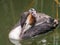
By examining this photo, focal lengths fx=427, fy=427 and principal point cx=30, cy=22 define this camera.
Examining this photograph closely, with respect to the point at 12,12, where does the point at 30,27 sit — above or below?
below

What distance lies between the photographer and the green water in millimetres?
6625

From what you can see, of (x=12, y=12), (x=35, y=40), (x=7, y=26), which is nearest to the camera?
(x=35, y=40)

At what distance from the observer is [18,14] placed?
820 centimetres

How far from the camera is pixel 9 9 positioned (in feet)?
28.8

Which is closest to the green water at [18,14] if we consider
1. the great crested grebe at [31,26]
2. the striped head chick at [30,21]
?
the great crested grebe at [31,26]

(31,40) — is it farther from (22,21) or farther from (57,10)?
(57,10)

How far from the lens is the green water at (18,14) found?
6.62 metres

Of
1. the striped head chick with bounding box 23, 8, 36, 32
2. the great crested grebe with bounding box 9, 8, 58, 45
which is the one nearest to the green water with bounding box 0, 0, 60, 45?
the great crested grebe with bounding box 9, 8, 58, 45

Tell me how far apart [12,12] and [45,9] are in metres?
0.70

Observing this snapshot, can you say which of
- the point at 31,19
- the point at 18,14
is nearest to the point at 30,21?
the point at 31,19

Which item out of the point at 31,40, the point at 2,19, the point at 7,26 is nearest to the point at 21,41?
the point at 31,40

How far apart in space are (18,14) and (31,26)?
1.20 m

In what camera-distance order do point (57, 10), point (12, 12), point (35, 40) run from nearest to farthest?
point (35, 40) → point (57, 10) → point (12, 12)

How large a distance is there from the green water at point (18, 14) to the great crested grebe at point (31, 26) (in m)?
0.11
